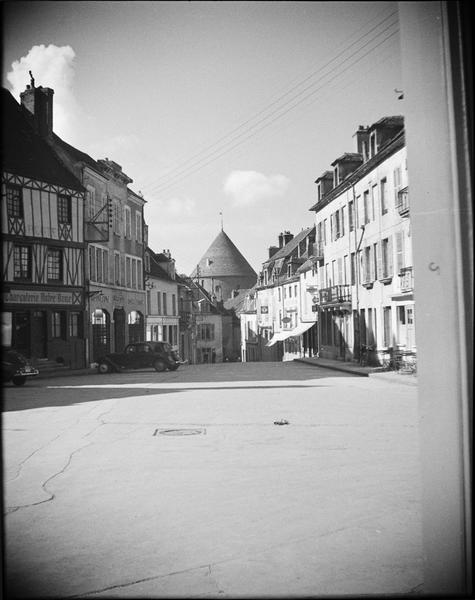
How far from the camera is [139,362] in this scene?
29.9 metres

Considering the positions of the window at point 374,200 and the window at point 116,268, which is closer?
the window at point 374,200

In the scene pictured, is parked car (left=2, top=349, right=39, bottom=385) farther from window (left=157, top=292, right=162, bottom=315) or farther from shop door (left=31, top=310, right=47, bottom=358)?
window (left=157, top=292, right=162, bottom=315)

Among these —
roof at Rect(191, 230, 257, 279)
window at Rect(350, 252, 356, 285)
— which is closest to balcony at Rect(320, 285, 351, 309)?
window at Rect(350, 252, 356, 285)

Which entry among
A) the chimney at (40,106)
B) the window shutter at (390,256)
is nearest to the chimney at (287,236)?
the chimney at (40,106)

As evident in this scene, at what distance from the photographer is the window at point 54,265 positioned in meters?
30.0

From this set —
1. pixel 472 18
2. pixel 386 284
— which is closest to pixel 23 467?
Answer: pixel 472 18

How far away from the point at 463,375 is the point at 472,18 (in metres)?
1.45

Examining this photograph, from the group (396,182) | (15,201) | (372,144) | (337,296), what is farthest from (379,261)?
(15,201)

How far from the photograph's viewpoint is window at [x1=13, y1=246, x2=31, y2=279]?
28047 mm

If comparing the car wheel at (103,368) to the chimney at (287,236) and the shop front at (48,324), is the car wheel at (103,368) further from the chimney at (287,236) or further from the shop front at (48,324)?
the chimney at (287,236)

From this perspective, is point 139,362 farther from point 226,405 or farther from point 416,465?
point 416,465

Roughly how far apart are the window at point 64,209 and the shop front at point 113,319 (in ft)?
12.8

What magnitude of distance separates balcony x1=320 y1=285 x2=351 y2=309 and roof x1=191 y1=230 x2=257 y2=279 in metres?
59.7

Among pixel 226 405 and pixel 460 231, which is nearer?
pixel 460 231
